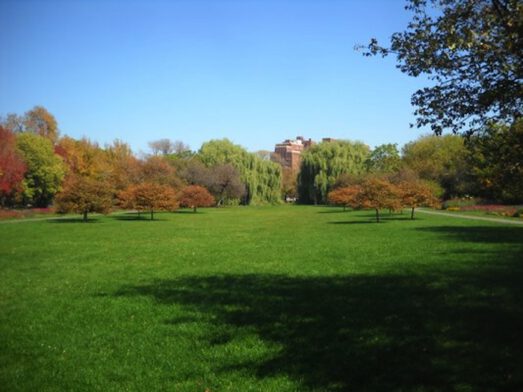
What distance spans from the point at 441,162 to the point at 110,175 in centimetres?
4749

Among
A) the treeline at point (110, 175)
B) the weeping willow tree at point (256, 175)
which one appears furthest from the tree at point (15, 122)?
the weeping willow tree at point (256, 175)

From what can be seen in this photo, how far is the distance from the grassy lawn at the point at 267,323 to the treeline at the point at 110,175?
976 inches

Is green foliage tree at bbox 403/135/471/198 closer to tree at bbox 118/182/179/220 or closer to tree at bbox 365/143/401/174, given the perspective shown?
tree at bbox 365/143/401/174

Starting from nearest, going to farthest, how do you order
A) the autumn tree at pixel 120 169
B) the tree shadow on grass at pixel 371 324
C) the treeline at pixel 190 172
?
1. the tree shadow on grass at pixel 371 324
2. the treeline at pixel 190 172
3. the autumn tree at pixel 120 169

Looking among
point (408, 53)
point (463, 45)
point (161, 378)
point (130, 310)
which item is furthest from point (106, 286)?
point (463, 45)

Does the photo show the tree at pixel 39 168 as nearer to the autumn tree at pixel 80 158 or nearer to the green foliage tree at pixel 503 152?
the autumn tree at pixel 80 158

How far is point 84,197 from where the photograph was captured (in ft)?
114

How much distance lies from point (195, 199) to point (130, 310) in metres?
45.2

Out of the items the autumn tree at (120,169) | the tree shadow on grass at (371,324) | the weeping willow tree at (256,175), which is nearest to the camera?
the tree shadow on grass at (371,324)

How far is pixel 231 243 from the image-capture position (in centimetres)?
1961

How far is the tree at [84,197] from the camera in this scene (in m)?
34.8

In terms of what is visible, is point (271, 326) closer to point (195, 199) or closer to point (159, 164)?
point (195, 199)

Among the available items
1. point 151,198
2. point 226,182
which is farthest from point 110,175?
point 151,198

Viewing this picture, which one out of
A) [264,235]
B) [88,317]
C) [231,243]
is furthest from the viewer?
[264,235]
